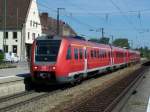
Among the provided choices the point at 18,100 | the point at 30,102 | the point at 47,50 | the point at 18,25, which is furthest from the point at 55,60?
the point at 18,25

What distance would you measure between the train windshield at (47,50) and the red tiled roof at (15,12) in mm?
60684

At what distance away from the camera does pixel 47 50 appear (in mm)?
22172

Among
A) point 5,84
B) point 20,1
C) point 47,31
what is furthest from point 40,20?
point 5,84

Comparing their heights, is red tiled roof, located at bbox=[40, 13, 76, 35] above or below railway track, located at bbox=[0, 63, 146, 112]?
above

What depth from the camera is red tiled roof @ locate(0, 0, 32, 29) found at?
275 feet

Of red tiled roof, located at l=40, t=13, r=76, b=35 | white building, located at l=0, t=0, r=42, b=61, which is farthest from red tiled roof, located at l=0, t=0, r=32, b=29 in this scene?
red tiled roof, located at l=40, t=13, r=76, b=35

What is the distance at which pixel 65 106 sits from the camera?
1631 cm

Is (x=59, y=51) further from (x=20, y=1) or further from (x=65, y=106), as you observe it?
(x=20, y=1)

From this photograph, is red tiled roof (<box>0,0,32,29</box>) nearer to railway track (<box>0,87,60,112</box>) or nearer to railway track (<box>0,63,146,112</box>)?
railway track (<box>0,87,60,112</box>)

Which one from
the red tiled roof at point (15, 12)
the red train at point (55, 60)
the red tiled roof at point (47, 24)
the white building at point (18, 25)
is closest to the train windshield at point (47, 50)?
the red train at point (55, 60)

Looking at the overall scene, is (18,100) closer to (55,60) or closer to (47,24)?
(55,60)

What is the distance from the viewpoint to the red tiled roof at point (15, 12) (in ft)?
275

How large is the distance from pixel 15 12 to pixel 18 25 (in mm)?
3306

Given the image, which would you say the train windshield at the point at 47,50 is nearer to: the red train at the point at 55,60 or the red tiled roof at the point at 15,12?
the red train at the point at 55,60
